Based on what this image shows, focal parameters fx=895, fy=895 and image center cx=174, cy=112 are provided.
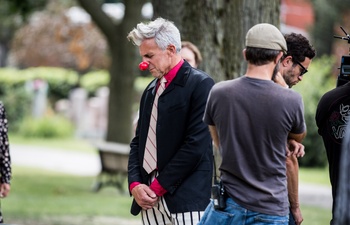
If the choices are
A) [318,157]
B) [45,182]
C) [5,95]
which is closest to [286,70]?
[45,182]

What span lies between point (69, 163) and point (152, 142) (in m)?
17.0

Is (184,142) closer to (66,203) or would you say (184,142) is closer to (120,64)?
(66,203)

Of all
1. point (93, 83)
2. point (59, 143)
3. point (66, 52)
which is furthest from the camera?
point (66, 52)

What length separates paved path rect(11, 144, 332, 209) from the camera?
55.2 feet

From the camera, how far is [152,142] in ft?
18.1

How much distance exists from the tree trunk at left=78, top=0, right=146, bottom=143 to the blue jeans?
14.3m

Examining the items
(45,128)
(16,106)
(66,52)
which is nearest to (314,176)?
(45,128)

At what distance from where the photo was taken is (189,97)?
5414 millimetres

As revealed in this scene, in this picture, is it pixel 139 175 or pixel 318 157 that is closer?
pixel 139 175

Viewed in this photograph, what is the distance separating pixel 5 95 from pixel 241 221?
30328 millimetres

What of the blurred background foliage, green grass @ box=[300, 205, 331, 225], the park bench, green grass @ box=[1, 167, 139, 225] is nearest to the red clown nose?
green grass @ box=[1, 167, 139, 225]

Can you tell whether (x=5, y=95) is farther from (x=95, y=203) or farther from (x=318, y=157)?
(x=95, y=203)

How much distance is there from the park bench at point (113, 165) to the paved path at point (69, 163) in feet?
10.6

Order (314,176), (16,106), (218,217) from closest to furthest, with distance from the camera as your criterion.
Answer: (218,217)
(314,176)
(16,106)
